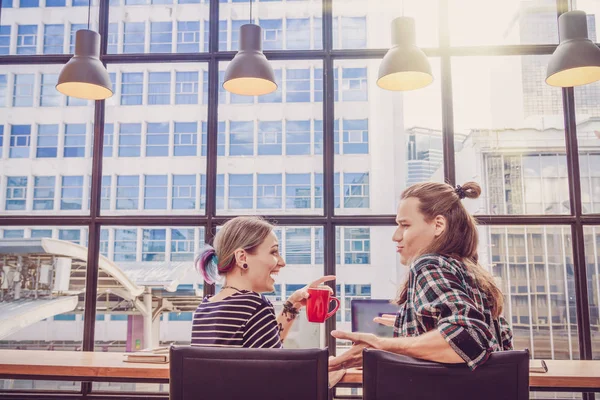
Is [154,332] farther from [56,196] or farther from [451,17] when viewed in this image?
[451,17]

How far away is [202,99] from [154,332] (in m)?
1.63

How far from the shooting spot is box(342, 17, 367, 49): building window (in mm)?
3615

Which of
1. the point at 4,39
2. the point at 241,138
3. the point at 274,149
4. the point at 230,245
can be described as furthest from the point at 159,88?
the point at 230,245

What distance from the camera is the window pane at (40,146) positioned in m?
3.63

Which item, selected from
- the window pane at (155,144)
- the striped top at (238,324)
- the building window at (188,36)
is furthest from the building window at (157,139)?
the striped top at (238,324)

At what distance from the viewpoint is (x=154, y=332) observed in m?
3.55

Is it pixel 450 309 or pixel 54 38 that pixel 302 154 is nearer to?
pixel 54 38

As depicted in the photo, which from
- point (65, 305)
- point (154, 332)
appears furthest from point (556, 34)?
point (65, 305)

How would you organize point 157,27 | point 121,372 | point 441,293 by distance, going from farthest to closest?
point 157,27
point 121,372
point 441,293

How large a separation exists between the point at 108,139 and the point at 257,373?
9.56 ft

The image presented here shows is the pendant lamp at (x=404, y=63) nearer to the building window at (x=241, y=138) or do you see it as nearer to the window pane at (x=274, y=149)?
the window pane at (x=274, y=149)

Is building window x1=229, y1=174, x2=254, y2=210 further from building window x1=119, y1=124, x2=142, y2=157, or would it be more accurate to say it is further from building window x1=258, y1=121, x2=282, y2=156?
building window x1=119, y1=124, x2=142, y2=157

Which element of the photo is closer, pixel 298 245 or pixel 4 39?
pixel 298 245

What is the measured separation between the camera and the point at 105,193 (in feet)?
11.8
